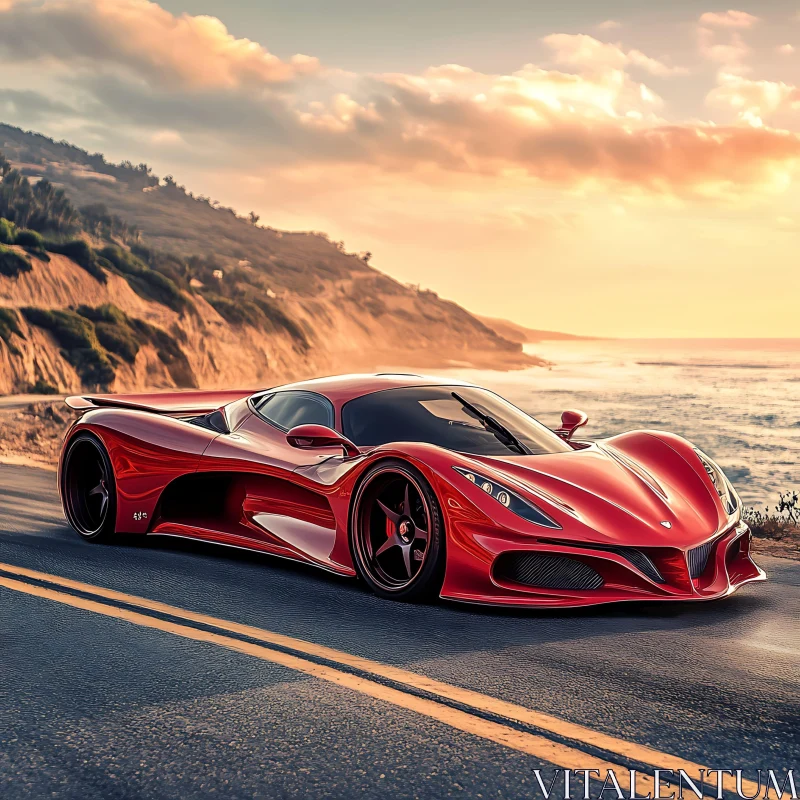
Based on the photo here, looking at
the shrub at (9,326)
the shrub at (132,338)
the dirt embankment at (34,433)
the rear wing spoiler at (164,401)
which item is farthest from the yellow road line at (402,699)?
the shrub at (132,338)

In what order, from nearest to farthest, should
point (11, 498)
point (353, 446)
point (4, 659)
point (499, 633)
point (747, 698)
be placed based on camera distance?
point (747, 698) → point (4, 659) → point (499, 633) → point (353, 446) → point (11, 498)

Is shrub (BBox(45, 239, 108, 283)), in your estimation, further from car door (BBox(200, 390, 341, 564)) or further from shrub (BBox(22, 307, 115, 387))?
car door (BBox(200, 390, 341, 564))

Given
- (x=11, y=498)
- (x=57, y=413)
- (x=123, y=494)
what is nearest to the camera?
(x=123, y=494)

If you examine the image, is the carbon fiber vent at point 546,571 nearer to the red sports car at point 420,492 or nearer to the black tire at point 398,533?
the red sports car at point 420,492

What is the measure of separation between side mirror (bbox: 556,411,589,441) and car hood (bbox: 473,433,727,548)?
29.7 inches

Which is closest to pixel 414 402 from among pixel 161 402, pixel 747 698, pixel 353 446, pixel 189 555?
pixel 353 446

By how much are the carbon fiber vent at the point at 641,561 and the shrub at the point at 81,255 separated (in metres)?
43.2

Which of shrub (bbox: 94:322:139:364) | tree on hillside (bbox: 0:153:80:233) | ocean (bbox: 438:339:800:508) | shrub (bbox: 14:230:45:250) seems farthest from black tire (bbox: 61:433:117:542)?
tree on hillside (bbox: 0:153:80:233)

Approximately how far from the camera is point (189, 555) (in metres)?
6.49

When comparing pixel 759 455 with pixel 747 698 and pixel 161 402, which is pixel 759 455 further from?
pixel 747 698

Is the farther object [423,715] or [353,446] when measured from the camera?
[353,446]

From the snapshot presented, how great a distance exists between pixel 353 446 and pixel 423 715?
8.02 ft

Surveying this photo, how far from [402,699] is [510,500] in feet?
5.40

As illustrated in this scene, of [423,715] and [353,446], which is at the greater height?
[353,446]
